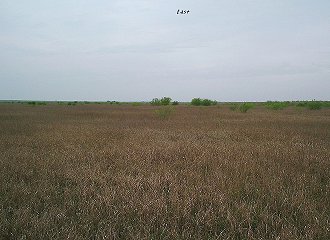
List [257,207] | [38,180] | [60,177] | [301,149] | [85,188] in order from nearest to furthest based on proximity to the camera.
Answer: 1. [257,207]
2. [85,188]
3. [38,180]
4. [60,177]
5. [301,149]

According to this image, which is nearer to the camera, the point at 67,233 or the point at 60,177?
the point at 67,233

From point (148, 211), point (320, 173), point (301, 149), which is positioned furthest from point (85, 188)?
point (301, 149)

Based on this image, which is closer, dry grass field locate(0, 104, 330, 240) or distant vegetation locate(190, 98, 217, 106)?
dry grass field locate(0, 104, 330, 240)

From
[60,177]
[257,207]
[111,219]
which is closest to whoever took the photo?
[111,219]

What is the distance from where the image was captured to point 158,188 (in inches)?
173

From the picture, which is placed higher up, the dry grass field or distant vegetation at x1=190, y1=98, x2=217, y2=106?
distant vegetation at x1=190, y1=98, x2=217, y2=106

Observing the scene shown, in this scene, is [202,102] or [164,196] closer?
[164,196]

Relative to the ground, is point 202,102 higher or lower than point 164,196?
higher

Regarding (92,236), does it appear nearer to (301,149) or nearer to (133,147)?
(133,147)

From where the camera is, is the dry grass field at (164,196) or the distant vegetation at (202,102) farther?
the distant vegetation at (202,102)

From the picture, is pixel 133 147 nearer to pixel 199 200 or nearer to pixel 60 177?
pixel 60 177

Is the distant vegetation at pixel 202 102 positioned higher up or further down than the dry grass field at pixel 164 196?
higher up

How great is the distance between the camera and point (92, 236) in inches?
115

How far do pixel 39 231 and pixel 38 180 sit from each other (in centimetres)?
192
